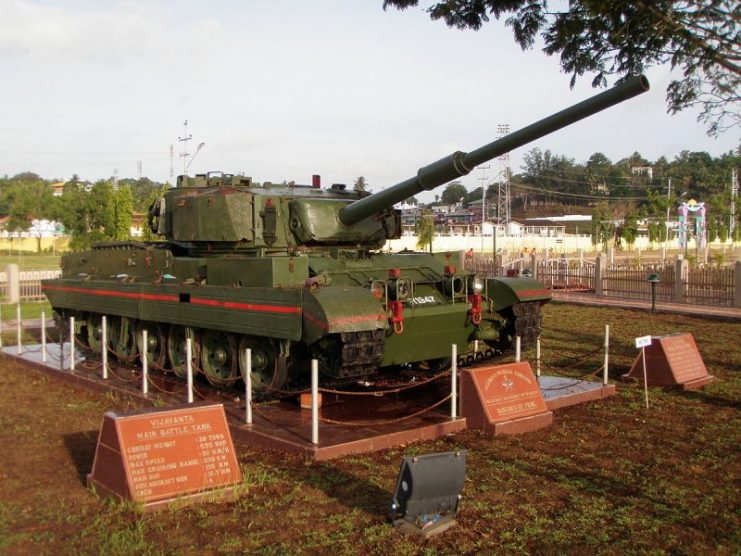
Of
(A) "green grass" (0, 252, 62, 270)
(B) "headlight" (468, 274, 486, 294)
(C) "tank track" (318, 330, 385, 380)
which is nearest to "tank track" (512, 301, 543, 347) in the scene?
(B) "headlight" (468, 274, 486, 294)

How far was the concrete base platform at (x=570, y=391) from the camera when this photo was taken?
1042 cm

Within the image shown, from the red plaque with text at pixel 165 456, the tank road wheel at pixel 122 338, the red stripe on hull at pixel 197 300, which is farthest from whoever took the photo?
the tank road wheel at pixel 122 338

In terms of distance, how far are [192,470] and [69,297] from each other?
9.00 meters

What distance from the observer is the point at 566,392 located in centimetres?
1085

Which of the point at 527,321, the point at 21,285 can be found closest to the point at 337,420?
the point at 527,321

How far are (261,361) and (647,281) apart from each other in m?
19.0

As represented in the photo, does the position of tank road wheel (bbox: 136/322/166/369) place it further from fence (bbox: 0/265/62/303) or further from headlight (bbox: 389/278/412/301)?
fence (bbox: 0/265/62/303)

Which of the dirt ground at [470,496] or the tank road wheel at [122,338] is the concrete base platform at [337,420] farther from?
the tank road wheel at [122,338]

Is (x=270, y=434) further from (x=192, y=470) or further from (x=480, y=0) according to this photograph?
(x=480, y=0)

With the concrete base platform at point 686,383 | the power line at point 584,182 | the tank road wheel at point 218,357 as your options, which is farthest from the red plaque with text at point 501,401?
the power line at point 584,182

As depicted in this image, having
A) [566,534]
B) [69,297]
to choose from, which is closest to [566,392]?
[566,534]

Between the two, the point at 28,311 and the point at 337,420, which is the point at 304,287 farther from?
the point at 28,311

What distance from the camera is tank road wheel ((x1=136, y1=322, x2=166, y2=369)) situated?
12.6m

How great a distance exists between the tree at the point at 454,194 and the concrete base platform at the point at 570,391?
132 metres
